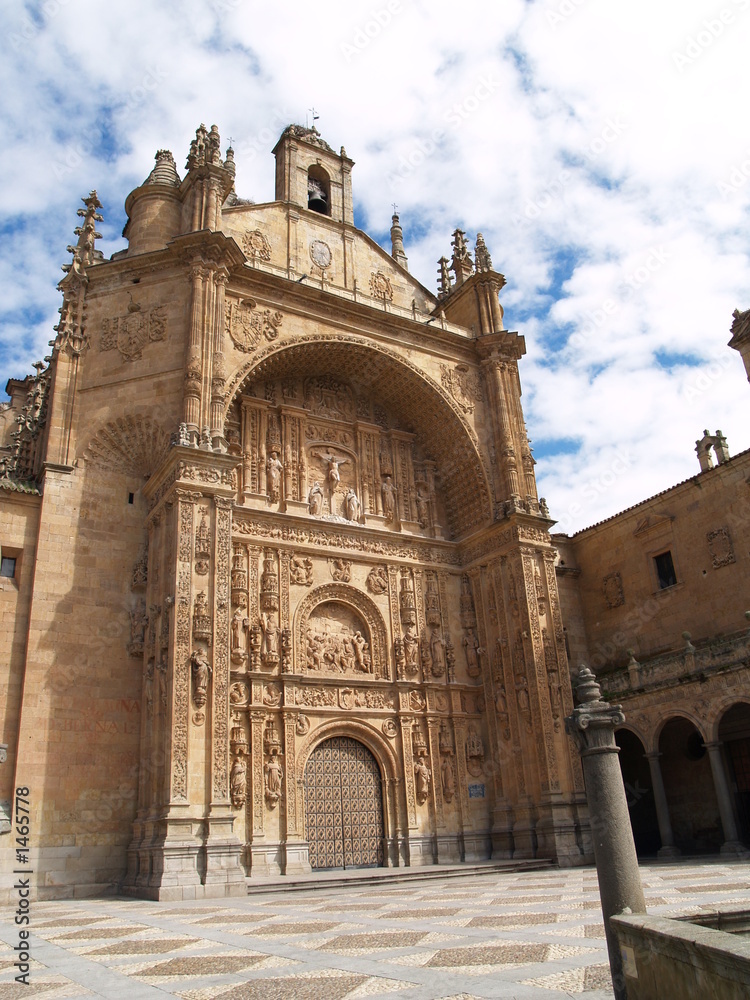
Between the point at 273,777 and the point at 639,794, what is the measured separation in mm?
11327

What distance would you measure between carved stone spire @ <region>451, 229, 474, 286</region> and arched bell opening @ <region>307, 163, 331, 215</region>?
466 cm

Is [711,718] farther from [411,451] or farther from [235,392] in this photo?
[235,392]

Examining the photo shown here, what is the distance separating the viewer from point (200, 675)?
14.2m

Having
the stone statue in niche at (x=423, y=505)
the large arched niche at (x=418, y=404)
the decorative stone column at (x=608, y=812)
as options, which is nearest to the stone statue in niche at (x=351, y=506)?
the stone statue in niche at (x=423, y=505)

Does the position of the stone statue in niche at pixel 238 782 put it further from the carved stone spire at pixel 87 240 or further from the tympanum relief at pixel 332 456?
the carved stone spire at pixel 87 240

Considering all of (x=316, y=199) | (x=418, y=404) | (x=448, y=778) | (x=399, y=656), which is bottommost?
(x=448, y=778)

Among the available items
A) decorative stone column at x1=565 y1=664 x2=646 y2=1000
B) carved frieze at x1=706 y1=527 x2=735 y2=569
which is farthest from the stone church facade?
decorative stone column at x1=565 y1=664 x2=646 y2=1000

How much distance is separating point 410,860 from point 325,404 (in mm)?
11544

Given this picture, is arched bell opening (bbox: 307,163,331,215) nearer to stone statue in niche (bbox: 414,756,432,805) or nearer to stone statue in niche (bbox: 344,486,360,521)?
stone statue in niche (bbox: 344,486,360,521)

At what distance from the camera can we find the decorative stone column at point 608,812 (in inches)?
182

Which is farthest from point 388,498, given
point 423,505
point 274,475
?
point 274,475

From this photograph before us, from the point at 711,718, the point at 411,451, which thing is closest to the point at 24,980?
the point at 711,718

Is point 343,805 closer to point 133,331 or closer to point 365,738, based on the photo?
point 365,738

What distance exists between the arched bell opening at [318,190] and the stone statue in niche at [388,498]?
848 centimetres
